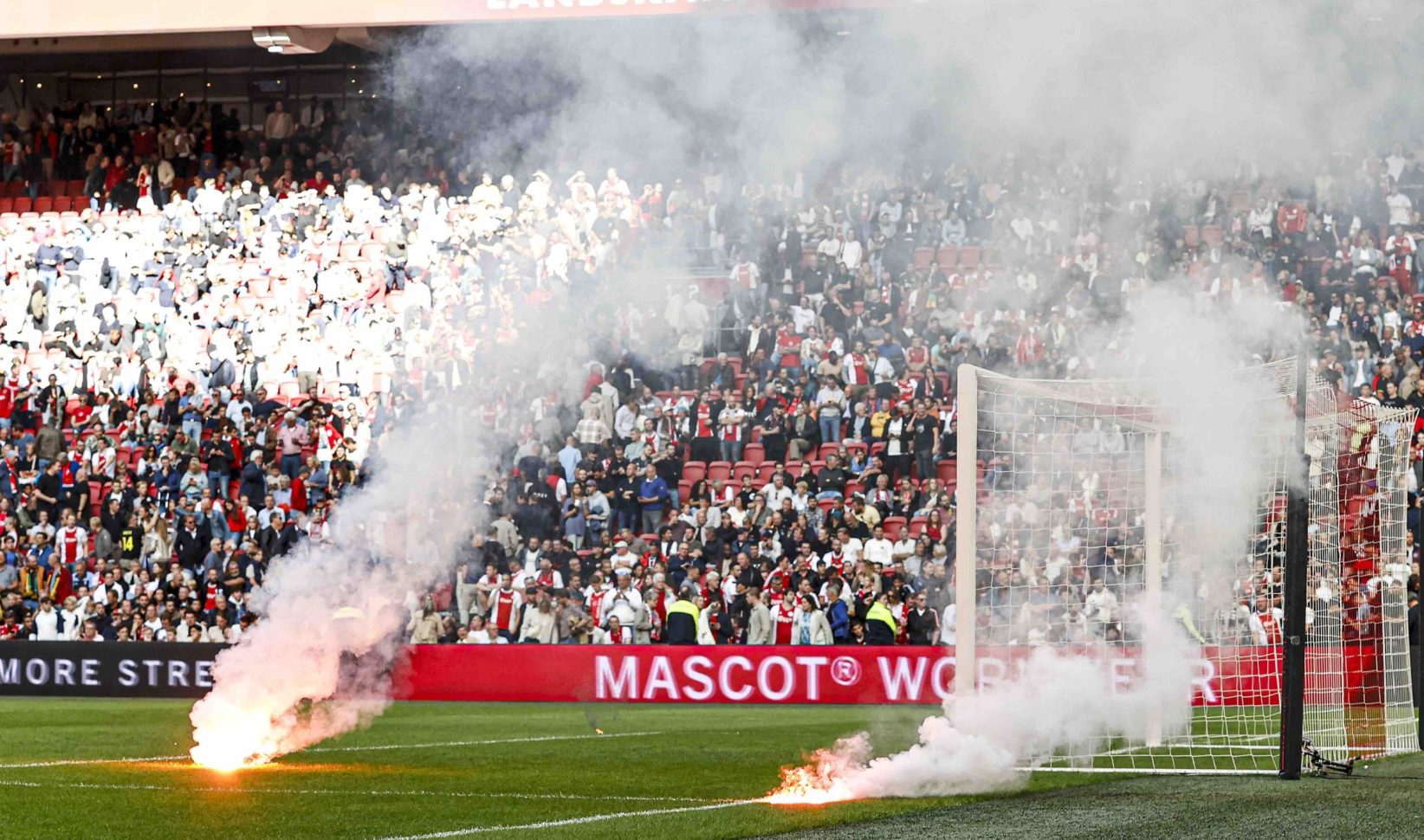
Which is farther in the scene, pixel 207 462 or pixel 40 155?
pixel 40 155

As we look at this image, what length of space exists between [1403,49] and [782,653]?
24.3 feet

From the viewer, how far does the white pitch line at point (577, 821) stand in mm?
7910

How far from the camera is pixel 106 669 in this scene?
17422 millimetres

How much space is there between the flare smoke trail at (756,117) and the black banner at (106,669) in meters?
1.12

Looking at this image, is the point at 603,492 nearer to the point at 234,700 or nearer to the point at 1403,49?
the point at 234,700

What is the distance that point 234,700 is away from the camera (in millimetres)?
11391

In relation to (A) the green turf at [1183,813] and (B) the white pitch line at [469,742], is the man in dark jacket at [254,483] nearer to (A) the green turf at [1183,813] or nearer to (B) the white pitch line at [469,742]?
(B) the white pitch line at [469,742]

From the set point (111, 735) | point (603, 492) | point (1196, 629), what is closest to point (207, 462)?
point (603, 492)

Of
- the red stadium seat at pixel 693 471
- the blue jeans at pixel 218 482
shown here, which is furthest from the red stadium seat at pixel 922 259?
the blue jeans at pixel 218 482

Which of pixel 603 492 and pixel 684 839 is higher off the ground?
pixel 603 492

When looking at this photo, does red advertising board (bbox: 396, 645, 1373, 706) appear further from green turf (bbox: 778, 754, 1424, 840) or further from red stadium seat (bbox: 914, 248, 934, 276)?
green turf (bbox: 778, 754, 1424, 840)

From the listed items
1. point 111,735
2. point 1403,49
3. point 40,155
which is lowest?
point 111,735

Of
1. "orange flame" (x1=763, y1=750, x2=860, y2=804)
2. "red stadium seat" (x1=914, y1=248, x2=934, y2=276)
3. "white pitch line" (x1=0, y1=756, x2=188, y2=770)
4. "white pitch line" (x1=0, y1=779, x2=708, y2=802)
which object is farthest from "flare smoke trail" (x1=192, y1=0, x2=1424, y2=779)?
"red stadium seat" (x1=914, y1=248, x2=934, y2=276)

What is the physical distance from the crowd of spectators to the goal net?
13.7 feet
